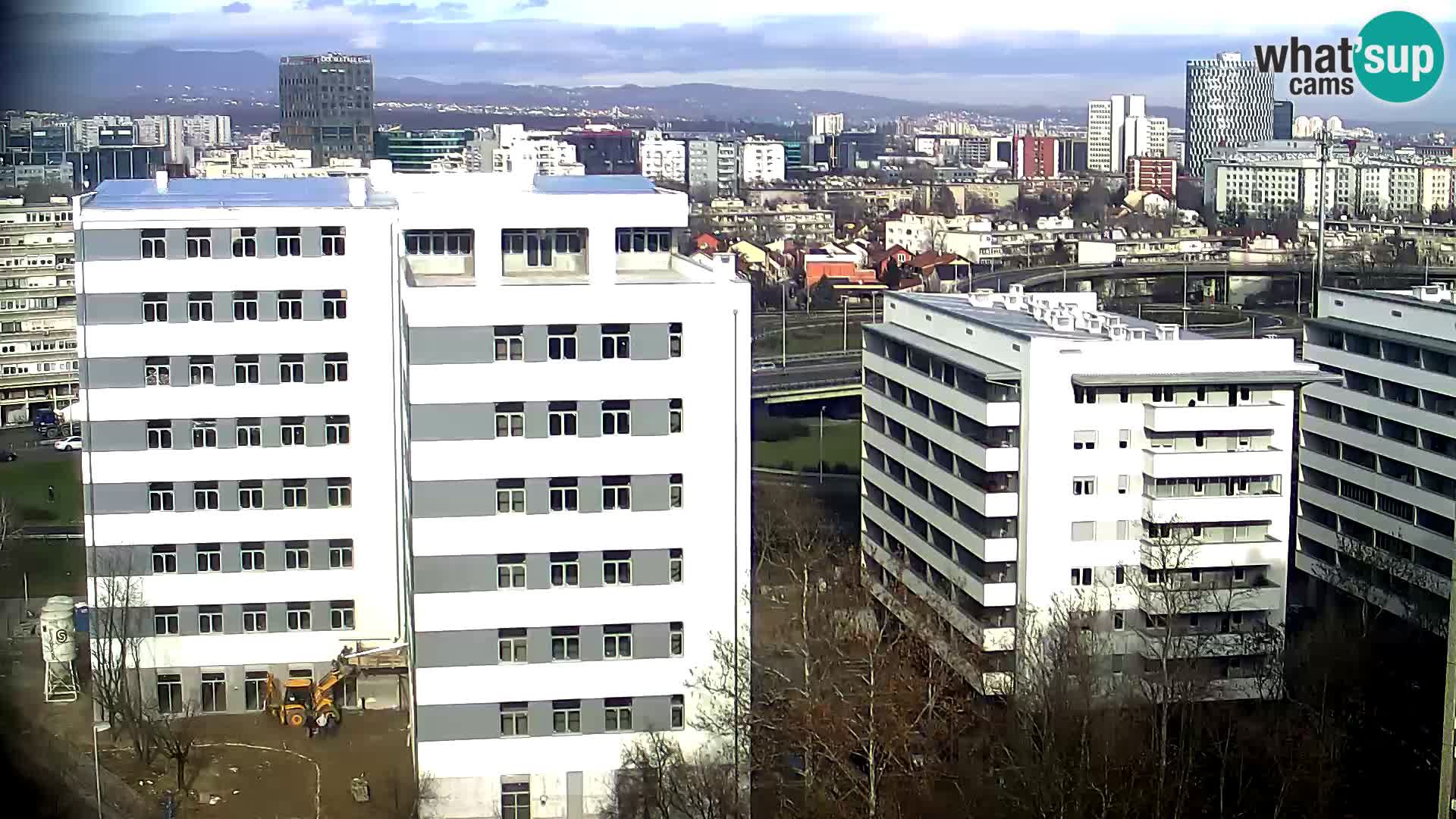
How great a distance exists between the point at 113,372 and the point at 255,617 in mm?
784

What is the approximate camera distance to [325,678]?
520 cm

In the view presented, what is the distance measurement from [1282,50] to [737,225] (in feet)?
→ 28.1

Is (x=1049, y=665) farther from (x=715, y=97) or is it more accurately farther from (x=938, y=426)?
(x=715, y=97)

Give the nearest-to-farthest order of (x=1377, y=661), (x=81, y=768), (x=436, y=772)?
→ 1. (x=436, y=772)
2. (x=81, y=768)
3. (x=1377, y=661)

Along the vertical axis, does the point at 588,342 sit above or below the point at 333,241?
below

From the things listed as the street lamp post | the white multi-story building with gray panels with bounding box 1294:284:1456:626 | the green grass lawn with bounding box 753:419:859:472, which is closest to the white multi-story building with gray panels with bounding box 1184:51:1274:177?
the green grass lawn with bounding box 753:419:859:472

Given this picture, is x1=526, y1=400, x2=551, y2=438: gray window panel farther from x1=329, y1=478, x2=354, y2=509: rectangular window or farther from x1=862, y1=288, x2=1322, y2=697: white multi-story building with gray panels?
x1=862, y1=288, x2=1322, y2=697: white multi-story building with gray panels

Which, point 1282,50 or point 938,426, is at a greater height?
point 1282,50

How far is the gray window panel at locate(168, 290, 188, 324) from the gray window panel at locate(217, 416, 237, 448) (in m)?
0.18

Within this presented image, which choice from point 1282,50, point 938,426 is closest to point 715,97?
point 1282,50

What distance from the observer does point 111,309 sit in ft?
16.7

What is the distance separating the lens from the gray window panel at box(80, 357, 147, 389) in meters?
5.07

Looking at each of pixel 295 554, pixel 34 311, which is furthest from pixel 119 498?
pixel 34 311

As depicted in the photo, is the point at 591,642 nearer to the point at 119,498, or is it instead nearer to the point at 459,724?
the point at 459,724
